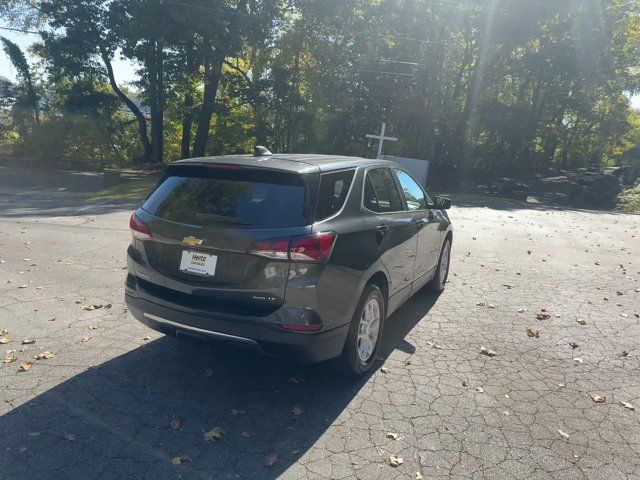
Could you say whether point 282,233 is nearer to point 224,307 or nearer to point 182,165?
point 224,307

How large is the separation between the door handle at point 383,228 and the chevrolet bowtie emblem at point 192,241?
1.47 meters

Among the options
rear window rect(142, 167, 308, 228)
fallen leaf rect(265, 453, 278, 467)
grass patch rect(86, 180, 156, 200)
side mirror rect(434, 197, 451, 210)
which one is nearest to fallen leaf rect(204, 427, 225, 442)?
fallen leaf rect(265, 453, 278, 467)

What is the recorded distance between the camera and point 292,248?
327 centimetres

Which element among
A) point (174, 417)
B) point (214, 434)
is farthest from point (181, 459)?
point (174, 417)

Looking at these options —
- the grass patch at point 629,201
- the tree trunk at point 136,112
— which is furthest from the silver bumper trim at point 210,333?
the tree trunk at point 136,112

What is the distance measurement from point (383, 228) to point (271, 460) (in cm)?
205

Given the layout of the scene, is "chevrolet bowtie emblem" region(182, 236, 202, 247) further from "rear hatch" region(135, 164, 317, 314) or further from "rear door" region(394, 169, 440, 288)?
"rear door" region(394, 169, 440, 288)

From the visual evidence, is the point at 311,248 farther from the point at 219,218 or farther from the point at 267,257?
the point at 219,218

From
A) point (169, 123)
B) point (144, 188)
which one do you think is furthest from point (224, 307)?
point (169, 123)

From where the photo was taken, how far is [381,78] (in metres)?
28.5

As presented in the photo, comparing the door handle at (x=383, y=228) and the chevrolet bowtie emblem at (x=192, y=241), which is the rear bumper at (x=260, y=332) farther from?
the door handle at (x=383, y=228)

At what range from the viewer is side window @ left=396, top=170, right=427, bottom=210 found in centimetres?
520

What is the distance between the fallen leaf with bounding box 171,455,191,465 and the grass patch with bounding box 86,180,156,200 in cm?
1434

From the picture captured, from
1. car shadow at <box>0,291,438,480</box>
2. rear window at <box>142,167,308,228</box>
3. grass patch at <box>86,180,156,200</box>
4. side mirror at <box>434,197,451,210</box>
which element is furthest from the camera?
grass patch at <box>86,180,156,200</box>
